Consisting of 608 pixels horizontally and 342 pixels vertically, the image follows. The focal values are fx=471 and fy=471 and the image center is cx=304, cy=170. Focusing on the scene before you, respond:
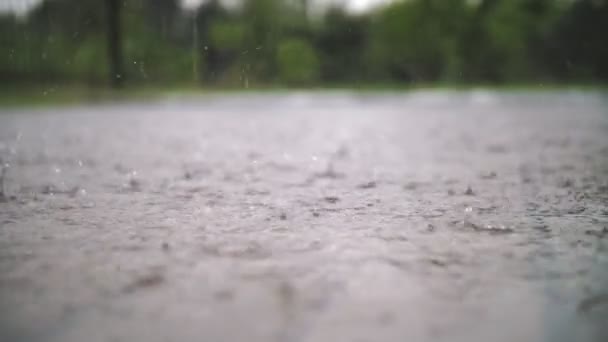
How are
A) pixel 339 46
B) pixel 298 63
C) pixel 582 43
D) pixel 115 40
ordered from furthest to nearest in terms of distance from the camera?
pixel 339 46, pixel 298 63, pixel 582 43, pixel 115 40

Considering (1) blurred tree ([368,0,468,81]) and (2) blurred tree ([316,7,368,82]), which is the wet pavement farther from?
(1) blurred tree ([368,0,468,81])

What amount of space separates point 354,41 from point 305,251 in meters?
22.5

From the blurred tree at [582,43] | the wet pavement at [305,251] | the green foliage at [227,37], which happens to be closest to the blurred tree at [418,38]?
the blurred tree at [582,43]

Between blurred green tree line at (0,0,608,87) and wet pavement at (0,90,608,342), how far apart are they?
39.8ft

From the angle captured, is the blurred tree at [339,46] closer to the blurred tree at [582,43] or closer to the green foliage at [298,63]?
the green foliage at [298,63]

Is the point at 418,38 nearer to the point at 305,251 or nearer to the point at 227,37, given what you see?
the point at 227,37

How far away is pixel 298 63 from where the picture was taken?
64.2 feet

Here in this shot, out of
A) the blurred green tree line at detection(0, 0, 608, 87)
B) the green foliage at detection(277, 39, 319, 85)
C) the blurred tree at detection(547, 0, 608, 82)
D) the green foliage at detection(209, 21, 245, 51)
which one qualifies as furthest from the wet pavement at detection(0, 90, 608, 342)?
the green foliage at detection(209, 21, 245, 51)

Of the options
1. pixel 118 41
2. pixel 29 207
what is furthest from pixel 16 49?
pixel 29 207

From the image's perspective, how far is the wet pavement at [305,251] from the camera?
671 millimetres

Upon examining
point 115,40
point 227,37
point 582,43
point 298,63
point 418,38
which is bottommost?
point 115,40

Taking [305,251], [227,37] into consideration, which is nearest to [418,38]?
[227,37]

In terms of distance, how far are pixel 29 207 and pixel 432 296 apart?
3.78ft

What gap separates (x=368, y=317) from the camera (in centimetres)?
69
